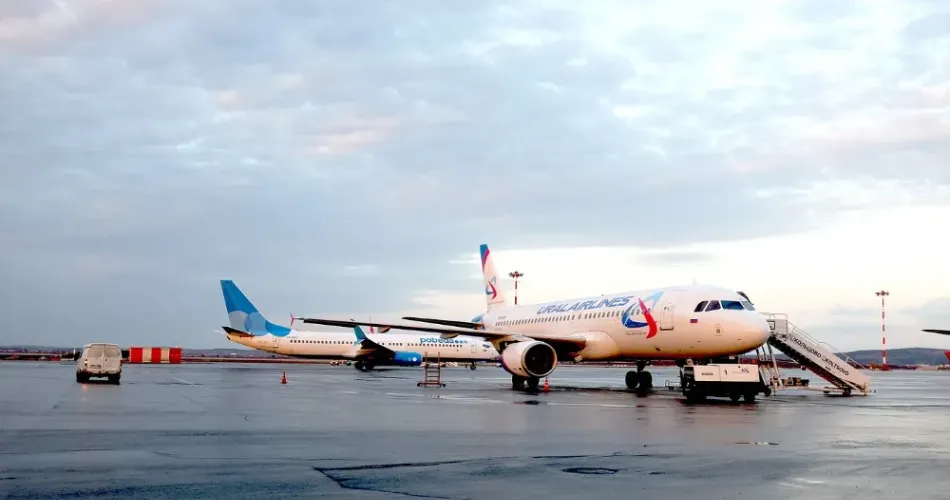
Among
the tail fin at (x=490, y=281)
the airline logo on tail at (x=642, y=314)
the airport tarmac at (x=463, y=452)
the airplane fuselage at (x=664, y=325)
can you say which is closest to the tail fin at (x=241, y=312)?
the tail fin at (x=490, y=281)

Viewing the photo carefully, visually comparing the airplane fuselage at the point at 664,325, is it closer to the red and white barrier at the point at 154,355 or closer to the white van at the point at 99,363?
the white van at the point at 99,363

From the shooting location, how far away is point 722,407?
24438 millimetres

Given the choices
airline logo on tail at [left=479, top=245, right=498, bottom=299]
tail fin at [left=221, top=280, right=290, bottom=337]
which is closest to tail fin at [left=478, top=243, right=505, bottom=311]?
airline logo on tail at [left=479, top=245, right=498, bottom=299]

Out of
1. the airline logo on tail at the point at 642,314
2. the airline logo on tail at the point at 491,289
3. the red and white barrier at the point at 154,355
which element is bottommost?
the red and white barrier at the point at 154,355

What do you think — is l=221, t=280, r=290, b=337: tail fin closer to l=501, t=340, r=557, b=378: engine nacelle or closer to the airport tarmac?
l=501, t=340, r=557, b=378: engine nacelle

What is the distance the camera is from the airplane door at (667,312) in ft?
107

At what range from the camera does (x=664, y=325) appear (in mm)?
32906

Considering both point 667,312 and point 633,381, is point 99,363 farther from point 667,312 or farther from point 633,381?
point 667,312

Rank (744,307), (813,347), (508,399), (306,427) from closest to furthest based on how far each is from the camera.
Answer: (306,427)
(508,399)
(744,307)
(813,347)

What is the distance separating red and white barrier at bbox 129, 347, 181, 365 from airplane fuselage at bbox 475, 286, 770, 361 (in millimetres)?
72556

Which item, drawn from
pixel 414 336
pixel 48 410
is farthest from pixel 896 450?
pixel 414 336

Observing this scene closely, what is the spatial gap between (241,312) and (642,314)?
4863cm

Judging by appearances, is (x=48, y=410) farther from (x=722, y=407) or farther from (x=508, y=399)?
(x=722, y=407)

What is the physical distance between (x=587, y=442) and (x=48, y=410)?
43.5 feet
